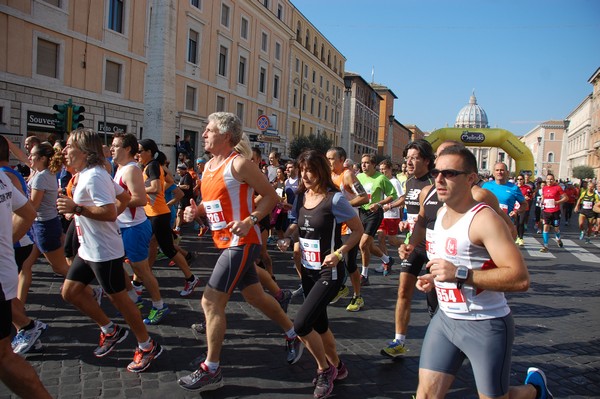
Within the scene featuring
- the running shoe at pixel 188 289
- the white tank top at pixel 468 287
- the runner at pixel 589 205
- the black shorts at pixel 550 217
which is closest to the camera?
the white tank top at pixel 468 287

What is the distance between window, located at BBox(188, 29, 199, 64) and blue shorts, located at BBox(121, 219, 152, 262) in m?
26.7

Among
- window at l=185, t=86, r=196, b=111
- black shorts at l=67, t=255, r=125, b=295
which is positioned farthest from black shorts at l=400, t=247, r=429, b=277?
window at l=185, t=86, r=196, b=111

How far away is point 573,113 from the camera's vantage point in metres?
104

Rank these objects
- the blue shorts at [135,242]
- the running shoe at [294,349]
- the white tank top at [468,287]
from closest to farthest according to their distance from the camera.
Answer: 1. the white tank top at [468,287]
2. the running shoe at [294,349]
3. the blue shorts at [135,242]

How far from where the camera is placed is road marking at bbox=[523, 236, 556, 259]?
38.4 ft

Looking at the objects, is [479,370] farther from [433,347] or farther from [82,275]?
[82,275]

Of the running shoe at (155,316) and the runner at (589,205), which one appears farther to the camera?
the runner at (589,205)

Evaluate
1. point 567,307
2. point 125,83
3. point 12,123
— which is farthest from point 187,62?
point 567,307

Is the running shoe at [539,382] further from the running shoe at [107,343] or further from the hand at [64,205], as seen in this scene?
the hand at [64,205]

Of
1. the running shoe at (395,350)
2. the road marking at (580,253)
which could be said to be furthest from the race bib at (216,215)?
the road marking at (580,253)

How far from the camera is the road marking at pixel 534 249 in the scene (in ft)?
38.4

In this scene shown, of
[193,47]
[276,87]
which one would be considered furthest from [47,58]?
[276,87]

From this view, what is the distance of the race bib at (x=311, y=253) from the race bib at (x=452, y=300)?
4.28ft

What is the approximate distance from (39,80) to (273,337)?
18529 millimetres
